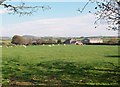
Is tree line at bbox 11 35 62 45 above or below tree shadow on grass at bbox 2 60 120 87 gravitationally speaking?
below

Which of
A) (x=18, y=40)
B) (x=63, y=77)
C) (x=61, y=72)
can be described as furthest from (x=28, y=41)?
(x=63, y=77)

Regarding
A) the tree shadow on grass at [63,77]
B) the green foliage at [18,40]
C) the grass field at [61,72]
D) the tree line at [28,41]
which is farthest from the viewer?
the green foliage at [18,40]

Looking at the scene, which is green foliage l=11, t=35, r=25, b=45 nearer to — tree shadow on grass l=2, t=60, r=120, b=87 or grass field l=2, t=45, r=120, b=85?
grass field l=2, t=45, r=120, b=85

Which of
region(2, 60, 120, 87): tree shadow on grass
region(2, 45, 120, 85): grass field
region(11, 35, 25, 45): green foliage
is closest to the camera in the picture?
region(2, 60, 120, 87): tree shadow on grass

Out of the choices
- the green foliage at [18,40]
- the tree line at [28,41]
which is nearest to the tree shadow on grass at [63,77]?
the tree line at [28,41]

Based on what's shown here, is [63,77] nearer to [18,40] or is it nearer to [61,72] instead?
[61,72]

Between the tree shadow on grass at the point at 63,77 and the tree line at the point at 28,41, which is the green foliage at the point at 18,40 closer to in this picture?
the tree line at the point at 28,41

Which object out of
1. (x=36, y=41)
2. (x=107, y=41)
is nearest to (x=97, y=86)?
(x=107, y=41)

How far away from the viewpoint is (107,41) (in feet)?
354

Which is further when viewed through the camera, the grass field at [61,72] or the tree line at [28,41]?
the tree line at [28,41]

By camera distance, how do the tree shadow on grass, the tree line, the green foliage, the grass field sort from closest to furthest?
the tree shadow on grass, the grass field, the tree line, the green foliage

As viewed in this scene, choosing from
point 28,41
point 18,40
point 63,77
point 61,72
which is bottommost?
point 28,41

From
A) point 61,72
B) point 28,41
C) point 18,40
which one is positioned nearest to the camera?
point 61,72

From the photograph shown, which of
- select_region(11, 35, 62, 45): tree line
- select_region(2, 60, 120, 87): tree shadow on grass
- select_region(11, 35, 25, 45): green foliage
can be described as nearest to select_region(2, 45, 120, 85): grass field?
select_region(2, 60, 120, 87): tree shadow on grass
